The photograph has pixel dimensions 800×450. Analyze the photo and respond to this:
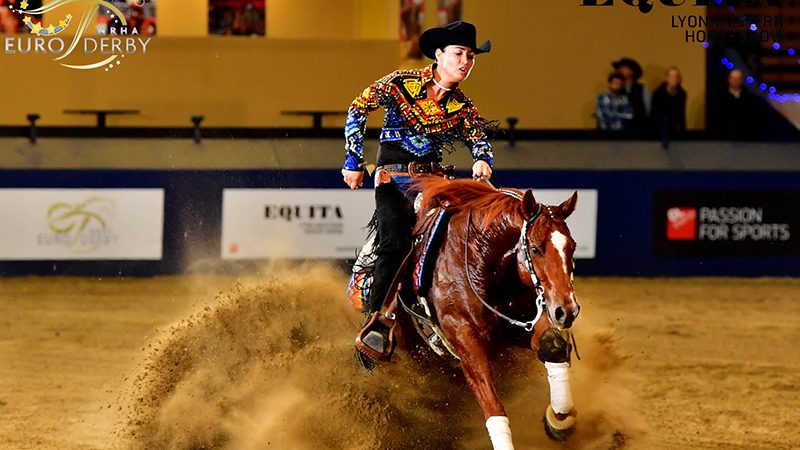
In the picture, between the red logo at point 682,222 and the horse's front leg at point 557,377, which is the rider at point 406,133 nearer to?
the horse's front leg at point 557,377

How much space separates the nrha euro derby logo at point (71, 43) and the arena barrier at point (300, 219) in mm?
2588

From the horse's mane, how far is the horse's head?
0.27m

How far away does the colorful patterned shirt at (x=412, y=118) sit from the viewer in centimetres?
584

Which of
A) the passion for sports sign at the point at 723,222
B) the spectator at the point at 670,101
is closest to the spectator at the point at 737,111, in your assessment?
the spectator at the point at 670,101

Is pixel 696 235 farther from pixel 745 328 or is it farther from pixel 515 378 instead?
pixel 515 378

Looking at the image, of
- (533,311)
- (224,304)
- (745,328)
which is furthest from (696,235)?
(533,311)

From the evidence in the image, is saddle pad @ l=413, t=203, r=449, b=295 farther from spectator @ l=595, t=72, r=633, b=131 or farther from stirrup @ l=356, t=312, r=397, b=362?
spectator @ l=595, t=72, r=633, b=131

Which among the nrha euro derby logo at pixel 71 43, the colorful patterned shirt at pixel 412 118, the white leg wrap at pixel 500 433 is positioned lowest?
the white leg wrap at pixel 500 433

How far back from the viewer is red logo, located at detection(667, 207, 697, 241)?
13.3 meters

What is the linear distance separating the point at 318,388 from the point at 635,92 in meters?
9.31

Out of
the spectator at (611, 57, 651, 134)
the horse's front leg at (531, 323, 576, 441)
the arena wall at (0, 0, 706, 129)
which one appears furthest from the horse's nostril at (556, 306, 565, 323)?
the arena wall at (0, 0, 706, 129)

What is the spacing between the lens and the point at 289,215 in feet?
41.2

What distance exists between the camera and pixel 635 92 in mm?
14609

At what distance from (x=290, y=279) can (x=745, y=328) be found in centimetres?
471
